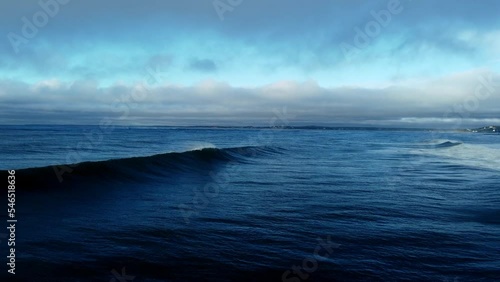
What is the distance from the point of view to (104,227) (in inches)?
367

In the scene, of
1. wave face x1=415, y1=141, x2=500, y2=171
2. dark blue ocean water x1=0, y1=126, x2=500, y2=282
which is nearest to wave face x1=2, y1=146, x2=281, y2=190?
dark blue ocean water x1=0, y1=126, x2=500, y2=282

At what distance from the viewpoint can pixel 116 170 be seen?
1886 cm

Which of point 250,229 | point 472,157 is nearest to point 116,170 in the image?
point 250,229

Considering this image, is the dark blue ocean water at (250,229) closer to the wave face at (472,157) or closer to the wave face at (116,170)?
the wave face at (116,170)

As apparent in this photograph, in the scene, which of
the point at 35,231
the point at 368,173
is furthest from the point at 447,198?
the point at 35,231

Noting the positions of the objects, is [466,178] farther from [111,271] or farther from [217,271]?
[111,271]

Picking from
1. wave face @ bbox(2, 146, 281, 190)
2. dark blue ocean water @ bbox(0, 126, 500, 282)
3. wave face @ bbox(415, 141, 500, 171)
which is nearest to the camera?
dark blue ocean water @ bbox(0, 126, 500, 282)

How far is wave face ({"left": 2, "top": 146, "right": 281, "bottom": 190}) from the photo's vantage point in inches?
591

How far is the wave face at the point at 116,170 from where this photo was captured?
1502 centimetres

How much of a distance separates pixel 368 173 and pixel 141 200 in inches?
519

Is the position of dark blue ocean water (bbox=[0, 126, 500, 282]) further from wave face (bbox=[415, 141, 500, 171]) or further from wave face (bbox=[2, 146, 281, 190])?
wave face (bbox=[415, 141, 500, 171])

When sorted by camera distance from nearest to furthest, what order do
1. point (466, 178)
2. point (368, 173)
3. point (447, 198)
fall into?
point (447, 198) → point (466, 178) → point (368, 173)

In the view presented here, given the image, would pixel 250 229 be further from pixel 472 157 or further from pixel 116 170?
pixel 472 157

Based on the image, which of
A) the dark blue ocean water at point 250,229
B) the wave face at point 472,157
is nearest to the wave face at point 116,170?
the dark blue ocean water at point 250,229
